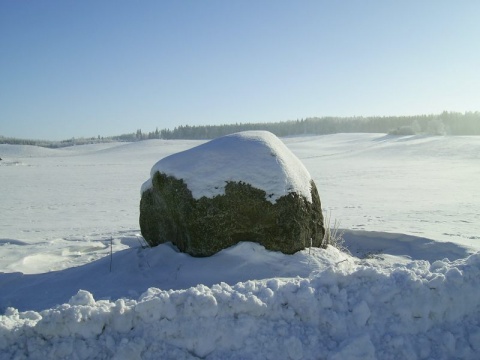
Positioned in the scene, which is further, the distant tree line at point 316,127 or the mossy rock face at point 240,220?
the distant tree line at point 316,127

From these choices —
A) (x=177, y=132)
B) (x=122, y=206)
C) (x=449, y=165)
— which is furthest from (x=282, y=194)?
A: (x=177, y=132)

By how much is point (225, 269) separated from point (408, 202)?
10014 mm

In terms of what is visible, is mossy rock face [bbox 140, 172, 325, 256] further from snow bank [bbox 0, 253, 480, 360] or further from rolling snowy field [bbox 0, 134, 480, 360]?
snow bank [bbox 0, 253, 480, 360]

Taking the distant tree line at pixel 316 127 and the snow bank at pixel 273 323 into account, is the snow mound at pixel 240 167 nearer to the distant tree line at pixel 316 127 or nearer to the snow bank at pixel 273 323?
the snow bank at pixel 273 323

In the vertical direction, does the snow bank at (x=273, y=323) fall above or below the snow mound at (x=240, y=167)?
below

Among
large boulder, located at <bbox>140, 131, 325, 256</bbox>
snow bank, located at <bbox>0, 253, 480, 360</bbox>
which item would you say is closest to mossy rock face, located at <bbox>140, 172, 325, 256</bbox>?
large boulder, located at <bbox>140, 131, 325, 256</bbox>

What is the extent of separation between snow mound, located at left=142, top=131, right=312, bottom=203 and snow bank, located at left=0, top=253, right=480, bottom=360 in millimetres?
1832

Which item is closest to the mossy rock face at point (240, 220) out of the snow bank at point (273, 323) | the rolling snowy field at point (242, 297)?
the rolling snowy field at point (242, 297)

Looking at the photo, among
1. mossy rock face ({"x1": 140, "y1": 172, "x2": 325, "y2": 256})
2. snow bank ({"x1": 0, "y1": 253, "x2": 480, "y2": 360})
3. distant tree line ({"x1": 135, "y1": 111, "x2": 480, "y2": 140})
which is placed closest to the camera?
snow bank ({"x1": 0, "y1": 253, "x2": 480, "y2": 360})

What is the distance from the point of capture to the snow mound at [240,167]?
17.7ft

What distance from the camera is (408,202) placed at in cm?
1345

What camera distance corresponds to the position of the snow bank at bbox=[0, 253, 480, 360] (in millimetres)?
3133

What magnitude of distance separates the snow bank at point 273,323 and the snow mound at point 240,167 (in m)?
1.83

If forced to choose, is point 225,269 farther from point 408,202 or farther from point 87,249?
point 408,202
